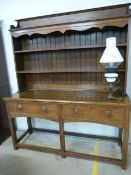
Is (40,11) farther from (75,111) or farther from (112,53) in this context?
(75,111)

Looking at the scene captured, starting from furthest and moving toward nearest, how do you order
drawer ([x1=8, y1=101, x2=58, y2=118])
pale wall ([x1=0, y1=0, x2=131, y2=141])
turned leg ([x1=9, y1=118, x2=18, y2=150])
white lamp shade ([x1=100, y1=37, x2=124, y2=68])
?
turned leg ([x1=9, y1=118, x2=18, y2=150]), pale wall ([x1=0, y1=0, x2=131, y2=141]), drawer ([x1=8, y1=101, x2=58, y2=118]), white lamp shade ([x1=100, y1=37, x2=124, y2=68])

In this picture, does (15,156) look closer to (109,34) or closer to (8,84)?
(8,84)

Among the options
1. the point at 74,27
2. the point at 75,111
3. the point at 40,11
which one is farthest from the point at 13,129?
the point at 40,11

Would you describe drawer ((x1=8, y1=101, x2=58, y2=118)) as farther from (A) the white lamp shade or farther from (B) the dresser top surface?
(A) the white lamp shade

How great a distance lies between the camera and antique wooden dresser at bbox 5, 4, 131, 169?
Result: 1805 millimetres

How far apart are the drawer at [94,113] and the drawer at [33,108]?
165 millimetres

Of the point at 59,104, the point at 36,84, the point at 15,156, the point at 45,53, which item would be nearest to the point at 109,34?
the point at 45,53

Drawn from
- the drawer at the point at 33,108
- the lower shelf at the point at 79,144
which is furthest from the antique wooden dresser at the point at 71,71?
the lower shelf at the point at 79,144

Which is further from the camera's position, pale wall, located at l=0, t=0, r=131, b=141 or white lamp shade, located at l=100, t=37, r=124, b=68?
pale wall, located at l=0, t=0, r=131, b=141

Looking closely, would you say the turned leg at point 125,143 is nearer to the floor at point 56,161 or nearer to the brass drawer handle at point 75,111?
the floor at point 56,161

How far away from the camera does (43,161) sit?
6.84 ft

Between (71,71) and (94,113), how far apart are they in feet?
2.24

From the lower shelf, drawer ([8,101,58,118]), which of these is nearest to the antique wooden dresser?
drawer ([8,101,58,118])

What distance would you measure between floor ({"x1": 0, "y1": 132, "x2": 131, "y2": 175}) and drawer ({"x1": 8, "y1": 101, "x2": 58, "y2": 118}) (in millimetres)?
640
